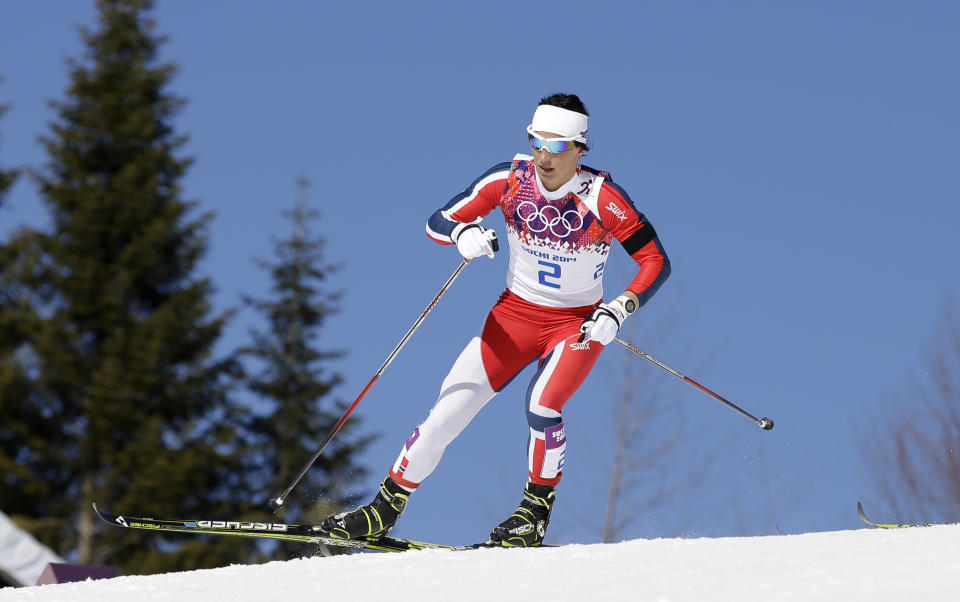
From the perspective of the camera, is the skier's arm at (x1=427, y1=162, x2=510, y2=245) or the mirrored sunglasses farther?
the skier's arm at (x1=427, y1=162, x2=510, y2=245)

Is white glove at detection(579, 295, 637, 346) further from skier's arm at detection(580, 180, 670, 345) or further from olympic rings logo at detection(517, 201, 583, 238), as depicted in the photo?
olympic rings logo at detection(517, 201, 583, 238)

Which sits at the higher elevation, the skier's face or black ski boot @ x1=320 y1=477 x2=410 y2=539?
the skier's face

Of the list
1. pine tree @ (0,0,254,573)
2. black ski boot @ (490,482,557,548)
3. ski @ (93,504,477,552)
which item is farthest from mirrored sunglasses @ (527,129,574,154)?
pine tree @ (0,0,254,573)

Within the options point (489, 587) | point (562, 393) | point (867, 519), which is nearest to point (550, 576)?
point (489, 587)

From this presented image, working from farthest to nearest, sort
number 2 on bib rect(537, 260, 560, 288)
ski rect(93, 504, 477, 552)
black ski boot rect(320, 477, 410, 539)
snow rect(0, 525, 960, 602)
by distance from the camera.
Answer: ski rect(93, 504, 477, 552), black ski boot rect(320, 477, 410, 539), number 2 on bib rect(537, 260, 560, 288), snow rect(0, 525, 960, 602)

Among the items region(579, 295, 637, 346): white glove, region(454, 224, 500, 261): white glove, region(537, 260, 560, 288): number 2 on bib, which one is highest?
region(454, 224, 500, 261): white glove

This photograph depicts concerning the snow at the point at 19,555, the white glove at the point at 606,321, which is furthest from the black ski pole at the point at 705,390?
the snow at the point at 19,555

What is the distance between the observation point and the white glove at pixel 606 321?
607cm

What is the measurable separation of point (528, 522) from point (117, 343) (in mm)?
15973

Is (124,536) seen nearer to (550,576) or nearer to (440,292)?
(440,292)

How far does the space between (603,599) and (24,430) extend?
1846 cm

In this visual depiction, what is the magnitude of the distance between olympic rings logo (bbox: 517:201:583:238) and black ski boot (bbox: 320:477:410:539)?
1.64 meters

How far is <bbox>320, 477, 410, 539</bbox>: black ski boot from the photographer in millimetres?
6645

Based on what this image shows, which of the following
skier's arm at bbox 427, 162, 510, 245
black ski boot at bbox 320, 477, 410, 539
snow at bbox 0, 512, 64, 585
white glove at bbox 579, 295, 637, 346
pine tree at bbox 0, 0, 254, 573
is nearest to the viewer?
white glove at bbox 579, 295, 637, 346
